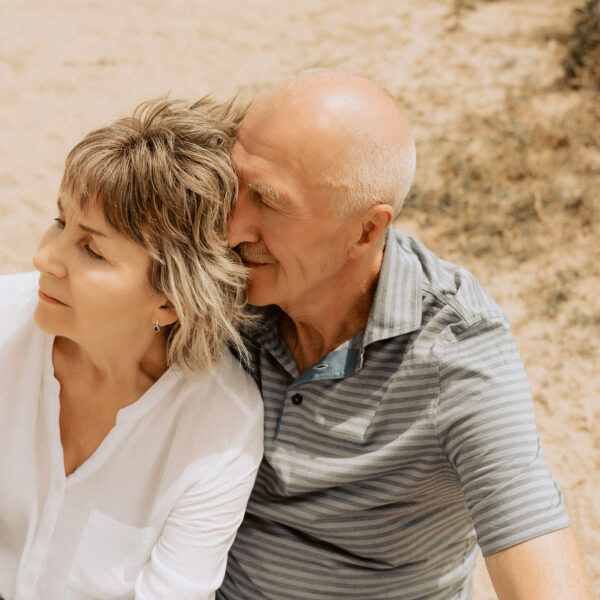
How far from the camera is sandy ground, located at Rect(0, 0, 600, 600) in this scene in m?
4.59

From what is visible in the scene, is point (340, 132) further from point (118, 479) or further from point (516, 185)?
point (516, 185)

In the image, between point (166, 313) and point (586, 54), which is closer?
point (166, 313)

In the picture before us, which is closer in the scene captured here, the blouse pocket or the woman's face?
the woman's face

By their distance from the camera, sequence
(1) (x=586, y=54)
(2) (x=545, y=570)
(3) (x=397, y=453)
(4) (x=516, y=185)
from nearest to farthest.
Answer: (2) (x=545, y=570), (3) (x=397, y=453), (4) (x=516, y=185), (1) (x=586, y=54)

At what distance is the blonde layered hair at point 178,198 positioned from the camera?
6.20ft

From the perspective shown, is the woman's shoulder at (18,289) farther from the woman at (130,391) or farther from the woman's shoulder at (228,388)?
the woman's shoulder at (228,388)

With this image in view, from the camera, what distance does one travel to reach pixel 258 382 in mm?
2318

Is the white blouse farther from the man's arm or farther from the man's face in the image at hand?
the man's arm

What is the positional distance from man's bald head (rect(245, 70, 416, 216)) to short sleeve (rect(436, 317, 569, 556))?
0.45 m

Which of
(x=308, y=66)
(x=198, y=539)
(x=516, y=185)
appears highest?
(x=198, y=539)

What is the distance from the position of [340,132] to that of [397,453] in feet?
2.71

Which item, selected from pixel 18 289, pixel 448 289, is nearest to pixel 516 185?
pixel 448 289

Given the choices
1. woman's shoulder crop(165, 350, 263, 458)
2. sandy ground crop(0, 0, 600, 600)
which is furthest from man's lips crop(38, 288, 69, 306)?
sandy ground crop(0, 0, 600, 600)

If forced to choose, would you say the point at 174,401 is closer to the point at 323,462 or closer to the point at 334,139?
the point at 323,462
